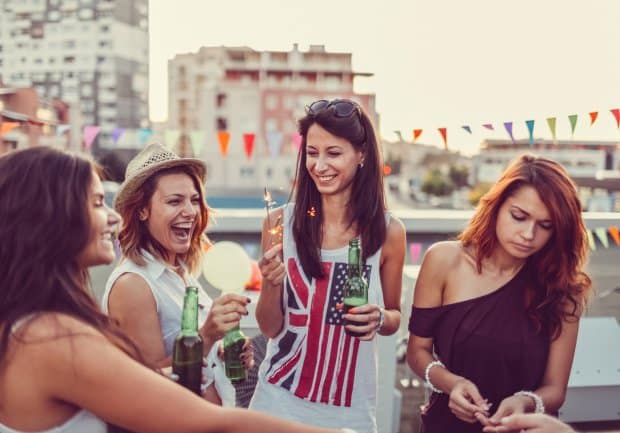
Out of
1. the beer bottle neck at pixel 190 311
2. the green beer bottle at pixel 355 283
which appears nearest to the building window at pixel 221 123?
the green beer bottle at pixel 355 283

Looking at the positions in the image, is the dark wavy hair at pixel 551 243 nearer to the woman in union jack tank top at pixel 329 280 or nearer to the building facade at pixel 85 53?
the woman in union jack tank top at pixel 329 280

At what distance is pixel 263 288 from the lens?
5.54 ft

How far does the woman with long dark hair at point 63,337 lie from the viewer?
0.91 meters

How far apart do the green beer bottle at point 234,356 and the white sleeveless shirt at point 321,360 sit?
0.16 meters

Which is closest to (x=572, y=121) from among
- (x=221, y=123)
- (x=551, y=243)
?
(x=551, y=243)

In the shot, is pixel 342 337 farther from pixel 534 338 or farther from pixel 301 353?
pixel 534 338

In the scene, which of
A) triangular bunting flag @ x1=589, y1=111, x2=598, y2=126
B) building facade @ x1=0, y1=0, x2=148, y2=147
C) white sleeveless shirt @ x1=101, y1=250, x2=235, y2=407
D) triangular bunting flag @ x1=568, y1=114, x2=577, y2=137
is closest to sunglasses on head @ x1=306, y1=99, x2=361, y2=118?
white sleeveless shirt @ x1=101, y1=250, x2=235, y2=407

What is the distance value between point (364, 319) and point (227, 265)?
0.40 meters

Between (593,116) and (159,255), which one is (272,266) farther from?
(593,116)

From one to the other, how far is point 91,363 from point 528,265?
4.34ft

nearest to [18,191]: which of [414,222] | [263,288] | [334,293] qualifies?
[263,288]

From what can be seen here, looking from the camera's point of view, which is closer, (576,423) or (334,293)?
(334,293)

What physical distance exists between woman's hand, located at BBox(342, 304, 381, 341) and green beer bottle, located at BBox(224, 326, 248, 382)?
0.31 m

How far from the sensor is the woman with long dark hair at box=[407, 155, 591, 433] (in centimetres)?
158
